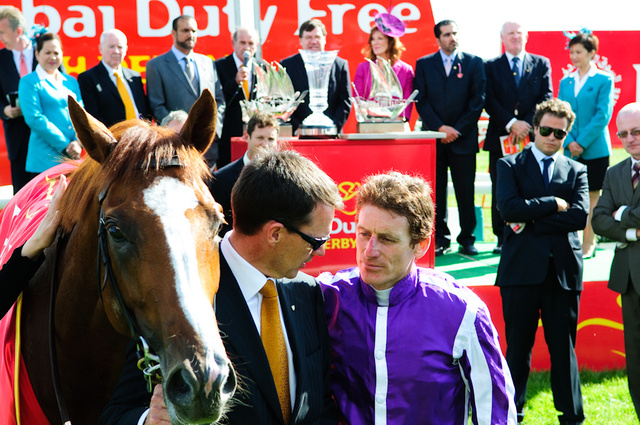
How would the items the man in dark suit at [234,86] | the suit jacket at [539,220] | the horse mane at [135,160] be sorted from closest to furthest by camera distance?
the horse mane at [135,160]
the suit jacket at [539,220]
the man in dark suit at [234,86]

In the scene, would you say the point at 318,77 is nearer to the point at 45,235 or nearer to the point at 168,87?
the point at 168,87

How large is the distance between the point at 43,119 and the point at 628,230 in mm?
5112

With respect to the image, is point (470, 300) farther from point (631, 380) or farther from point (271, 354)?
point (631, 380)

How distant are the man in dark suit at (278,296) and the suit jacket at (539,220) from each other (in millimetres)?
3078

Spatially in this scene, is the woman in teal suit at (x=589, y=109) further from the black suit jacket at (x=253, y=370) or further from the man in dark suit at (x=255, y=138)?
the black suit jacket at (x=253, y=370)

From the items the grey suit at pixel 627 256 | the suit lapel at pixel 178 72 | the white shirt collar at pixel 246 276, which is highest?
the suit lapel at pixel 178 72

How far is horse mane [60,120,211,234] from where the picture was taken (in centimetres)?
207

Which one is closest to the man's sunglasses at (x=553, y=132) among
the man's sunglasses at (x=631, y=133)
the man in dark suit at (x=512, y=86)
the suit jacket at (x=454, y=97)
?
the man's sunglasses at (x=631, y=133)

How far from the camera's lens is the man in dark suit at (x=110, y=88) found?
6.93m

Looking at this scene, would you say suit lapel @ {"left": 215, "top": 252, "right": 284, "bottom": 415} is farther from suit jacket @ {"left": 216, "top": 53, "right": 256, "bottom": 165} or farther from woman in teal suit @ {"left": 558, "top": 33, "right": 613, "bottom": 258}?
woman in teal suit @ {"left": 558, "top": 33, "right": 613, "bottom": 258}

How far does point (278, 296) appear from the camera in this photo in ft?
7.02

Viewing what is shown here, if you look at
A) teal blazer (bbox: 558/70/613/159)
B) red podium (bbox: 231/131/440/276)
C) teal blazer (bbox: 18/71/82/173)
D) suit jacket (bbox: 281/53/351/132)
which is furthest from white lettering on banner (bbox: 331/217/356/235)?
teal blazer (bbox: 558/70/613/159)

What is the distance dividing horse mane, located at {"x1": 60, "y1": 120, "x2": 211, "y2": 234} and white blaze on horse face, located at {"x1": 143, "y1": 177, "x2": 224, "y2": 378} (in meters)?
0.07

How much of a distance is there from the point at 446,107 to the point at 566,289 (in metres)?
3.03
